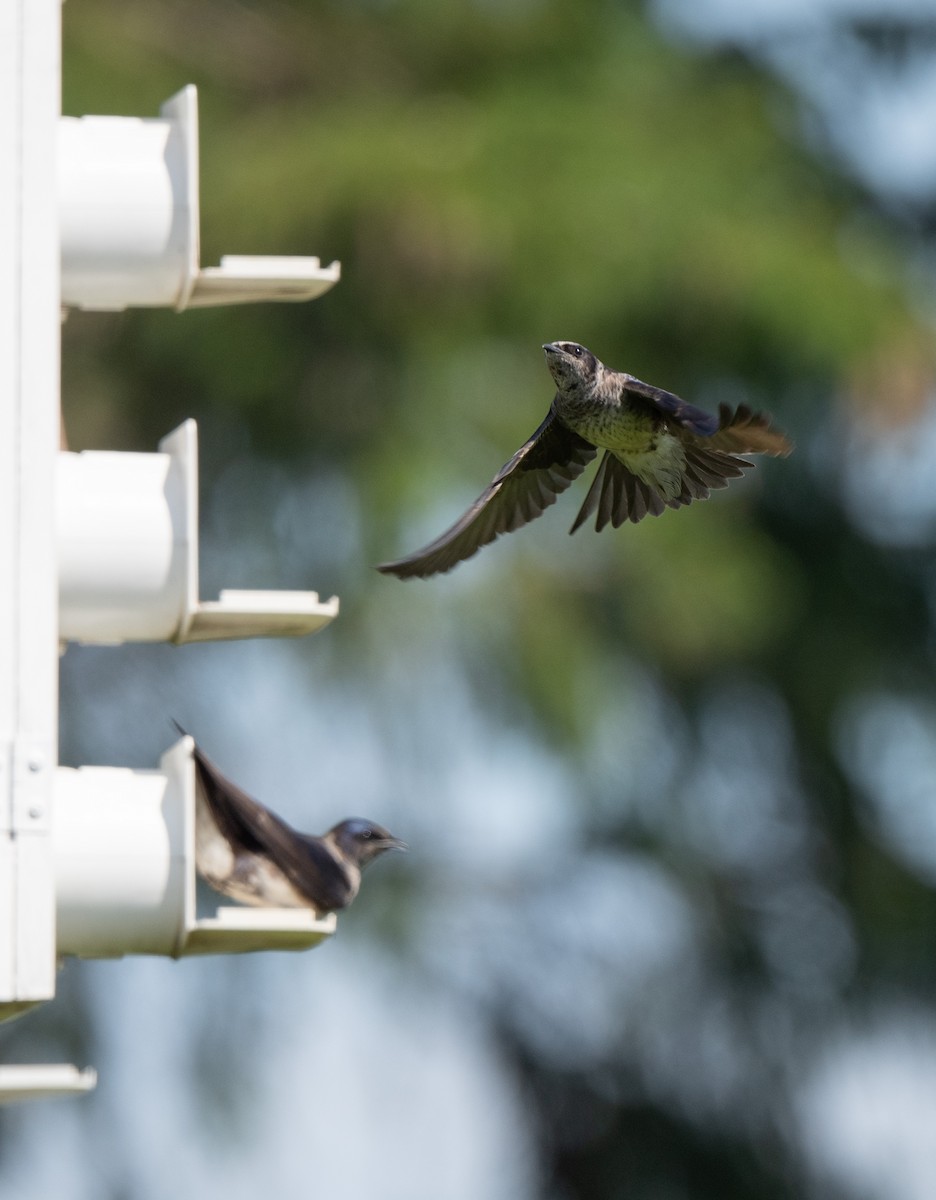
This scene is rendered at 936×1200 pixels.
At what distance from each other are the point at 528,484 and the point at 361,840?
117 centimetres

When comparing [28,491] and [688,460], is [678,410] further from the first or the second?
[28,491]

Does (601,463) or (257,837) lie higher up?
(601,463)

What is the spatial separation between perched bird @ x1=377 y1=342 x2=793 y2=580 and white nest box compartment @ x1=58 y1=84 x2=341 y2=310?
0.40 meters

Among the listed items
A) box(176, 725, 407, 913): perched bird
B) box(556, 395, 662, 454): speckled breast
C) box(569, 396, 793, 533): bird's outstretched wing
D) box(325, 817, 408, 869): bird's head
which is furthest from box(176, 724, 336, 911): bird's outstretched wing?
box(325, 817, 408, 869): bird's head

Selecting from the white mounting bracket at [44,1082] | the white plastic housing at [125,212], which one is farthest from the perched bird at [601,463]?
the white mounting bracket at [44,1082]

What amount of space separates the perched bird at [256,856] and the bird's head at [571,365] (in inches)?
28.8

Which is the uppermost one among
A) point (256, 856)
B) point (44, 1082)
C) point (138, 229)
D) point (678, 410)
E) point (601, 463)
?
point (138, 229)

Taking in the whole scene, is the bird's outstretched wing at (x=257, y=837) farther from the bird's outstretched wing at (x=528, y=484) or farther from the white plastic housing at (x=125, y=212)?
the white plastic housing at (x=125, y=212)

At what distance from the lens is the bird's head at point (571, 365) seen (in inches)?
147

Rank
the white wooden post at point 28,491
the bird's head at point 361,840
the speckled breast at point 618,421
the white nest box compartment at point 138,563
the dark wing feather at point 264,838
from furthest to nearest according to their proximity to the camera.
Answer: the bird's head at point 361,840 → the speckled breast at point 618,421 → the dark wing feather at point 264,838 → the white nest box compartment at point 138,563 → the white wooden post at point 28,491

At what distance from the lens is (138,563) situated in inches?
142

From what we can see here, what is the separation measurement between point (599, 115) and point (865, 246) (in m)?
1.28

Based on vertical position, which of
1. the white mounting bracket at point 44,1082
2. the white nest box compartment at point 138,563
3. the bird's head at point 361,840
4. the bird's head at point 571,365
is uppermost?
the bird's head at point 571,365

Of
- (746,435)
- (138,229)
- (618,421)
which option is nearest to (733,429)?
(746,435)
